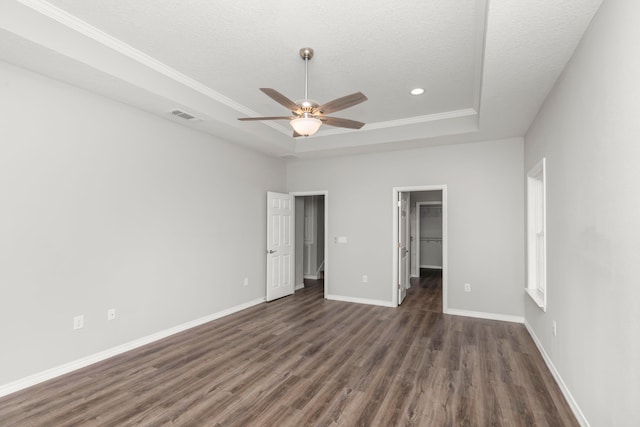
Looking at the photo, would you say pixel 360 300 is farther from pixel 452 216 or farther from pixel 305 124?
pixel 305 124

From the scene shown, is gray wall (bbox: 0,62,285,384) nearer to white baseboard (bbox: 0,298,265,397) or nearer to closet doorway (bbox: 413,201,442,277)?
white baseboard (bbox: 0,298,265,397)

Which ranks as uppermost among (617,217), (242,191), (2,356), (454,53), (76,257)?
(454,53)

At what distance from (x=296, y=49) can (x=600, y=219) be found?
274 cm

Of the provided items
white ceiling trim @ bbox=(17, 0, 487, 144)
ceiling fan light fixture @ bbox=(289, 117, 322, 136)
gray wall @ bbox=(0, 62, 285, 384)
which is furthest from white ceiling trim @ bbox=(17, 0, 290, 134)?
ceiling fan light fixture @ bbox=(289, 117, 322, 136)

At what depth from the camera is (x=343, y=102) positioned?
8.71 ft

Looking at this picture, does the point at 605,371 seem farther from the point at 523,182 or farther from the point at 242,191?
the point at 242,191

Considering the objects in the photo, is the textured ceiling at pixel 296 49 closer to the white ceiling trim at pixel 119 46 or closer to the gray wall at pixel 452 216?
the white ceiling trim at pixel 119 46

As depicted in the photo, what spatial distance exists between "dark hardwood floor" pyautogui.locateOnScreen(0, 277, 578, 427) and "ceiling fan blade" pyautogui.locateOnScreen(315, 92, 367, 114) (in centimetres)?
247

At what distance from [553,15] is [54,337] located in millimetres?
4781

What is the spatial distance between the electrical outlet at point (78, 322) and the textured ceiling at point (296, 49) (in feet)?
7.57

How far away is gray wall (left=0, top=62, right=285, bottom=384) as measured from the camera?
2.79 metres

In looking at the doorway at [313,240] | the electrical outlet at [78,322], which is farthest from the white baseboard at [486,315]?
the electrical outlet at [78,322]

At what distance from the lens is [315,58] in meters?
3.19

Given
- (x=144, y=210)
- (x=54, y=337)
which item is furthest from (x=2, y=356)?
(x=144, y=210)
